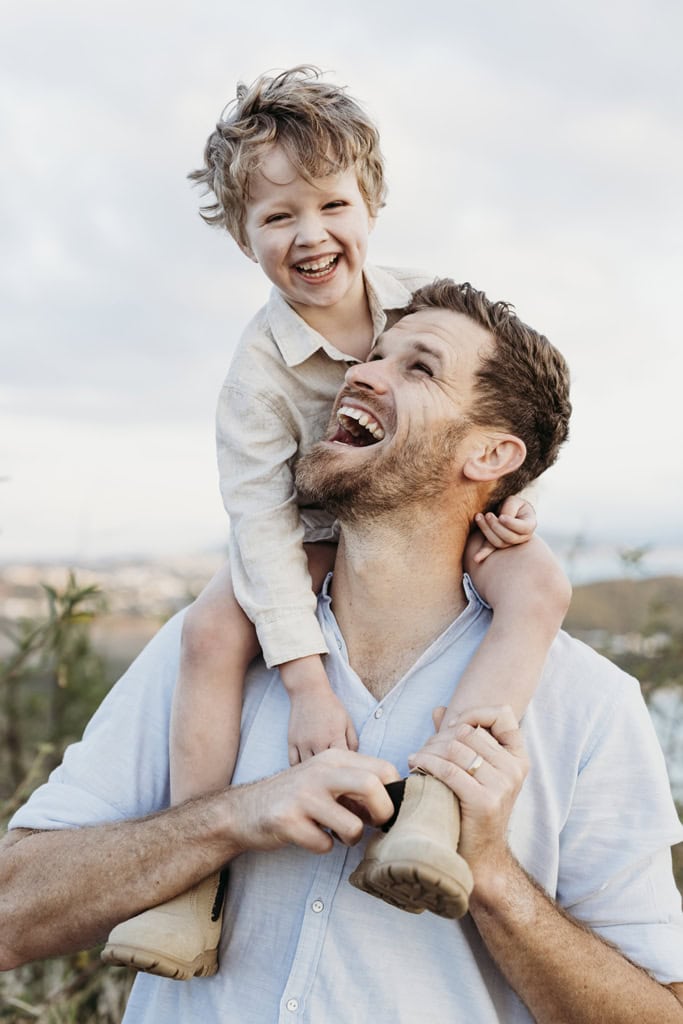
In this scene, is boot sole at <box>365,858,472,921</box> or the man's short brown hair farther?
the man's short brown hair

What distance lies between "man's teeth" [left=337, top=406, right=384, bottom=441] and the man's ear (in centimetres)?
23

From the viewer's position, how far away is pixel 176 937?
6.53 ft

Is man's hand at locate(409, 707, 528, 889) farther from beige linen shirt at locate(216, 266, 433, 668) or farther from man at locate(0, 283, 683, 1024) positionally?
beige linen shirt at locate(216, 266, 433, 668)

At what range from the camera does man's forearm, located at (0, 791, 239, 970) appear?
82.2 inches

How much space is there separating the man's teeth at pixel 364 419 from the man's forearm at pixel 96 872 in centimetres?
93

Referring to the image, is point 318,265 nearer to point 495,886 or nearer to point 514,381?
point 514,381

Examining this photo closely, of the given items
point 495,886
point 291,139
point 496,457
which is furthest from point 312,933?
point 291,139

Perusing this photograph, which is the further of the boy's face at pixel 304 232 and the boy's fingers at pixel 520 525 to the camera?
the boy's face at pixel 304 232

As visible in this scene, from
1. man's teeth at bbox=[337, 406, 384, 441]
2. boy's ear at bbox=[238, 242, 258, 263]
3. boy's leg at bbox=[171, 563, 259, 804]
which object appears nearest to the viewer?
boy's leg at bbox=[171, 563, 259, 804]

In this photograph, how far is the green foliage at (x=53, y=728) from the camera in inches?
117

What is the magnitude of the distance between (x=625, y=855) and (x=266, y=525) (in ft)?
3.50

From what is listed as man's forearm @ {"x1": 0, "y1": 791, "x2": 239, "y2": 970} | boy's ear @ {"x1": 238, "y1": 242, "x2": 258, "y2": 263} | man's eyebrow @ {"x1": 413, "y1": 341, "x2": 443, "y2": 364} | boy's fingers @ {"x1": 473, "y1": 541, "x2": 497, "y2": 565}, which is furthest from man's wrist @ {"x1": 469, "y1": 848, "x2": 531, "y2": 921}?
boy's ear @ {"x1": 238, "y1": 242, "x2": 258, "y2": 263}

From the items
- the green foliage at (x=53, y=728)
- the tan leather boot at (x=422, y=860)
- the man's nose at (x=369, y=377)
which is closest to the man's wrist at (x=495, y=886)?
the tan leather boot at (x=422, y=860)

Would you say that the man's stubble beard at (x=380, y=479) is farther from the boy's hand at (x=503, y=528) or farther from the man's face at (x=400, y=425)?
the boy's hand at (x=503, y=528)
